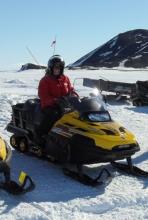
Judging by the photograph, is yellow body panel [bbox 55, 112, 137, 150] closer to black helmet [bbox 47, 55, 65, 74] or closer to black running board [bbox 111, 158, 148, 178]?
black running board [bbox 111, 158, 148, 178]

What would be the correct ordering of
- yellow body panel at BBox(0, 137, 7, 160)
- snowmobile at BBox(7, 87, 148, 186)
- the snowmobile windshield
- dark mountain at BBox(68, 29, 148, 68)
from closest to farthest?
yellow body panel at BBox(0, 137, 7, 160) → snowmobile at BBox(7, 87, 148, 186) → the snowmobile windshield → dark mountain at BBox(68, 29, 148, 68)

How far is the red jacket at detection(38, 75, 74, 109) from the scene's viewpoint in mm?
9103

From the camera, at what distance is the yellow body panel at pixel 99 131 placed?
7988mm

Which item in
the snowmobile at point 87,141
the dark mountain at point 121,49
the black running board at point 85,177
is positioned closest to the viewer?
the black running board at point 85,177

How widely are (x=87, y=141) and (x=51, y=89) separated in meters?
1.62

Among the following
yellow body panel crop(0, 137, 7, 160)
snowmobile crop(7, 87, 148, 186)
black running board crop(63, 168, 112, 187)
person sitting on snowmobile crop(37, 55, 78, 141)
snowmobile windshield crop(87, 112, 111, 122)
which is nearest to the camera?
yellow body panel crop(0, 137, 7, 160)

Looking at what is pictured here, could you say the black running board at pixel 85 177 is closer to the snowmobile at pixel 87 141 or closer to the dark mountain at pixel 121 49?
the snowmobile at pixel 87 141

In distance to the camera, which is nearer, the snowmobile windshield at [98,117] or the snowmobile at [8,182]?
the snowmobile at [8,182]

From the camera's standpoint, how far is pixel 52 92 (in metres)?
9.27

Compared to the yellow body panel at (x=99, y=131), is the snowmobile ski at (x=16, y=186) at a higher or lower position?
lower

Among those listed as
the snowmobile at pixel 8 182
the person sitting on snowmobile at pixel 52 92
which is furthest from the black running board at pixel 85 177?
the person sitting on snowmobile at pixel 52 92

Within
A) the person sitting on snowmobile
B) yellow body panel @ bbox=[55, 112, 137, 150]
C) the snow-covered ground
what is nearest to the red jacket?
the person sitting on snowmobile

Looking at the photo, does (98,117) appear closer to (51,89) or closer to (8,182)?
(51,89)

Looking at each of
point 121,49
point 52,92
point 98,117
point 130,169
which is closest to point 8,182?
point 98,117
